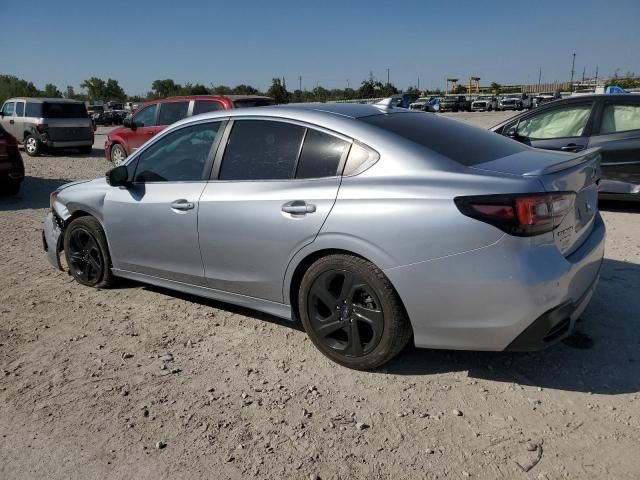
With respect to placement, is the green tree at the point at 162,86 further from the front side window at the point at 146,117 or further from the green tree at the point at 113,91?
the front side window at the point at 146,117

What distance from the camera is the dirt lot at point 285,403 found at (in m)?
2.53

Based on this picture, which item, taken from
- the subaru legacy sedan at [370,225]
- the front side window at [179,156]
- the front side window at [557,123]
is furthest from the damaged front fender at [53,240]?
the front side window at [557,123]

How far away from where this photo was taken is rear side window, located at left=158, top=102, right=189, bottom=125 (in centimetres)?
1165

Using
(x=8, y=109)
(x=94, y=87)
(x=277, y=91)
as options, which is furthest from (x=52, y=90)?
(x=8, y=109)

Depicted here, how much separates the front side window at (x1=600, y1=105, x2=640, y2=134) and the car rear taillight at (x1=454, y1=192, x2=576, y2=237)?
17.2ft

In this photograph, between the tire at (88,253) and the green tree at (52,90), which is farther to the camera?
the green tree at (52,90)

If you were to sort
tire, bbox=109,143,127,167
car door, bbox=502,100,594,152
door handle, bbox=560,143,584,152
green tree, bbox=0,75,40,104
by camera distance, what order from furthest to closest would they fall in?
green tree, bbox=0,75,40,104, tire, bbox=109,143,127,167, car door, bbox=502,100,594,152, door handle, bbox=560,143,584,152

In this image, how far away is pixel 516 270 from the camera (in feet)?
8.84

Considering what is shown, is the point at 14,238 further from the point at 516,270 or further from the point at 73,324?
the point at 516,270

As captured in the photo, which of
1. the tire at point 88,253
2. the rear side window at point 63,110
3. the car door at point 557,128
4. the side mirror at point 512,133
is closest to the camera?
the tire at point 88,253

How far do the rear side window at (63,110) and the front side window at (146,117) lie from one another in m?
5.81

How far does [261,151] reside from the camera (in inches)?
145

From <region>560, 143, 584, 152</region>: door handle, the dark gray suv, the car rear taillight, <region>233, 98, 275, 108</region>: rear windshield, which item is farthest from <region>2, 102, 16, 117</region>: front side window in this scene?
the car rear taillight

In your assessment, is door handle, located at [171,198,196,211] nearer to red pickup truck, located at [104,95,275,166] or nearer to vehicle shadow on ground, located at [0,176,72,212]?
vehicle shadow on ground, located at [0,176,72,212]
